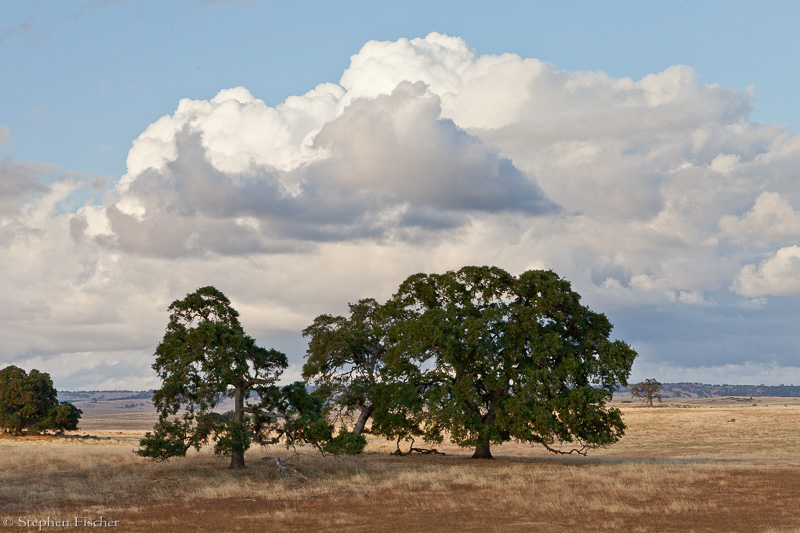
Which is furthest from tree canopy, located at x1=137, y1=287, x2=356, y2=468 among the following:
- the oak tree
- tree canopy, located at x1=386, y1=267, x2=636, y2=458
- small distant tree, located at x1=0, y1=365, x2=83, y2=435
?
small distant tree, located at x1=0, y1=365, x2=83, y2=435

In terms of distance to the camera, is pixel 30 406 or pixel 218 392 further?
pixel 30 406

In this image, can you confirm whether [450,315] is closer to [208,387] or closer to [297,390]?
[297,390]

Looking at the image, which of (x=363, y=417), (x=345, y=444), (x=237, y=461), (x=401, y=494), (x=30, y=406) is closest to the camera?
(x=401, y=494)

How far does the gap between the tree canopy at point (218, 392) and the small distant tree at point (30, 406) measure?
46262mm

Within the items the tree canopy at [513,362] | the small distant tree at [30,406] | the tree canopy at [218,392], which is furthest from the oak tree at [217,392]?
the small distant tree at [30,406]

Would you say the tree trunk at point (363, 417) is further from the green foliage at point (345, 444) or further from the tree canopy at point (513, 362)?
the green foliage at point (345, 444)

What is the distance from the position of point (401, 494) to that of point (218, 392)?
1080cm

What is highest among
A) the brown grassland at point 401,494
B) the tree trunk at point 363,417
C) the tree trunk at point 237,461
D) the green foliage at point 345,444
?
the tree trunk at point 363,417

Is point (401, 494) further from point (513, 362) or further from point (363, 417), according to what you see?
point (363, 417)

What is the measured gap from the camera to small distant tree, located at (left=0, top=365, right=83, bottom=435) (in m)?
76.1

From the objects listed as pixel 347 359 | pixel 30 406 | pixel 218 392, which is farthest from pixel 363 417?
pixel 30 406

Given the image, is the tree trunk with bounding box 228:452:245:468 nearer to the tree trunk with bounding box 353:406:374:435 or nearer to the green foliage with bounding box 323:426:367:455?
the green foliage with bounding box 323:426:367:455

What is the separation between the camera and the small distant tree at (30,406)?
76.1 m

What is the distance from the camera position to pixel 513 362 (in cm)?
4506
